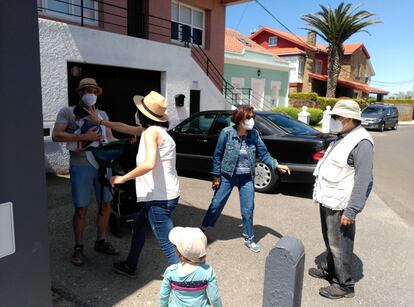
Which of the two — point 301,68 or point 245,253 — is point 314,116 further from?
point 245,253

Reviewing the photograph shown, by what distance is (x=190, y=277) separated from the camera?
219cm

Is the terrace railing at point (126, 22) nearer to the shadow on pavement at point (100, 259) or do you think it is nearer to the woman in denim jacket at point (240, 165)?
the shadow on pavement at point (100, 259)

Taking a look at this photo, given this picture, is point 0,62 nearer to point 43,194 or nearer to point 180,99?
point 43,194

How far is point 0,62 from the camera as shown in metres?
2.03

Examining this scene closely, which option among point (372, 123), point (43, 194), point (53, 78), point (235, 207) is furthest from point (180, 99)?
point (372, 123)

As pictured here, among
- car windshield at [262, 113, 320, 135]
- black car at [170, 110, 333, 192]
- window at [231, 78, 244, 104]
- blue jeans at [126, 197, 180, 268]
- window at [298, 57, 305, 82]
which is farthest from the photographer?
window at [298, 57, 305, 82]

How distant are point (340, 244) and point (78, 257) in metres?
2.61

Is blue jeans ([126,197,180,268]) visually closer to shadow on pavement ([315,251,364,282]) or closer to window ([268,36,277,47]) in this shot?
shadow on pavement ([315,251,364,282])

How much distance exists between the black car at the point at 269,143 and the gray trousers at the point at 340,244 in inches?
129

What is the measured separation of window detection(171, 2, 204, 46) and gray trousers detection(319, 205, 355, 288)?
39.6ft

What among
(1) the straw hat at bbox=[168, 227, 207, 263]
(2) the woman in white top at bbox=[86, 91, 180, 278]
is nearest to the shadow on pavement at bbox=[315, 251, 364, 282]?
(2) the woman in white top at bbox=[86, 91, 180, 278]

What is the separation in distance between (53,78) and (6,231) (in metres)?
Result: 6.44

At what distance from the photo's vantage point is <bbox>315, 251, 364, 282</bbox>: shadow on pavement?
3.88 meters

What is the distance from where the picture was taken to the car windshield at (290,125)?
719cm
